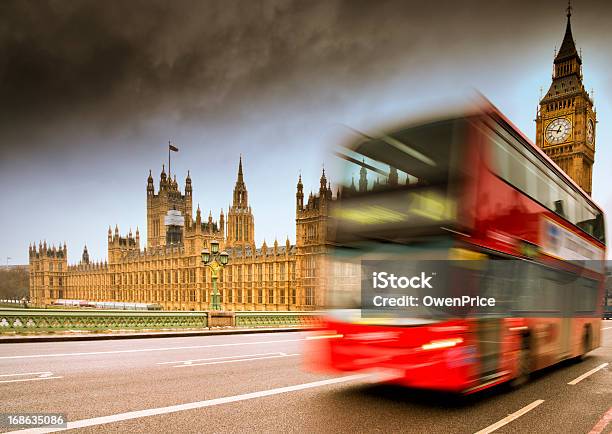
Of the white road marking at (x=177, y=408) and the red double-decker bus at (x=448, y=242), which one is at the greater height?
the red double-decker bus at (x=448, y=242)

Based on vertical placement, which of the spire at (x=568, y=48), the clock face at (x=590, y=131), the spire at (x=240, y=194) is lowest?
the spire at (x=240, y=194)

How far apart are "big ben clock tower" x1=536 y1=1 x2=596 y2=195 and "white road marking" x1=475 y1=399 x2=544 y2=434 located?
250ft

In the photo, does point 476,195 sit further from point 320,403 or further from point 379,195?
point 320,403

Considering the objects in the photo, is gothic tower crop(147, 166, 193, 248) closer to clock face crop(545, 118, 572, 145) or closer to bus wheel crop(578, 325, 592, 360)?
clock face crop(545, 118, 572, 145)

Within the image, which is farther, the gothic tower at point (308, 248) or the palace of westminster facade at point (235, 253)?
the palace of westminster facade at point (235, 253)

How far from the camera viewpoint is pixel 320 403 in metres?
6.07

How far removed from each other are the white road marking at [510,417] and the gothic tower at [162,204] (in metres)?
112

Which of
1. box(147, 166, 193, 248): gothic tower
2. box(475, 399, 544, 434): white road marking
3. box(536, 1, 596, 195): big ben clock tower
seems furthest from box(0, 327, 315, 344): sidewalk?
box(147, 166, 193, 248): gothic tower

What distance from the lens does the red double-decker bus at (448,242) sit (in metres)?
5.79

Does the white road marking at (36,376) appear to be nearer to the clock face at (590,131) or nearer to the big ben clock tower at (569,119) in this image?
the big ben clock tower at (569,119)

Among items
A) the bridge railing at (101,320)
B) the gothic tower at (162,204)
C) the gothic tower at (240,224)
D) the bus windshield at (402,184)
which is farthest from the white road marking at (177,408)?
the gothic tower at (162,204)

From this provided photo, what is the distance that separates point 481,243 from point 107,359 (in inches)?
346

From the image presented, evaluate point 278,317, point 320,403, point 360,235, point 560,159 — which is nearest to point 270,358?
point 320,403

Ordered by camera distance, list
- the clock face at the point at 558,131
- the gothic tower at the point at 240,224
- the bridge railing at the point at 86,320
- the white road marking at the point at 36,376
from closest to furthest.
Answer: the white road marking at the point at 36,376
the bridge railing at the point at 86,320
the clock face at the point at 558,131
the gothic tower at the point at 240,224
